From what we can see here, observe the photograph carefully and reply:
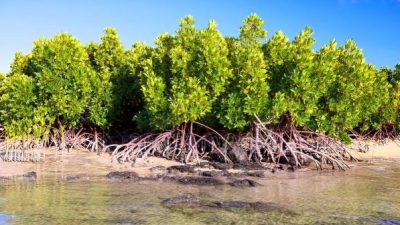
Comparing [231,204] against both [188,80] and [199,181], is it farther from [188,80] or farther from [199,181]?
[188,80]

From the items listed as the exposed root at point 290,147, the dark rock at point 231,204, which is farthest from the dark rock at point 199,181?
the exposed root at point 290,147

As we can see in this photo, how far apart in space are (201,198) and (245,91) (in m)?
5.03

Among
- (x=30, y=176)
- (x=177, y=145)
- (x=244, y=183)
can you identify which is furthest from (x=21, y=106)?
(x=244, y=183)

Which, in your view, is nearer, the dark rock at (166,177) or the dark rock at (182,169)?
the dark rock at (166,177)

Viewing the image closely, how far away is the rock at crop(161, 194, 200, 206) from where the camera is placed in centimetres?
827

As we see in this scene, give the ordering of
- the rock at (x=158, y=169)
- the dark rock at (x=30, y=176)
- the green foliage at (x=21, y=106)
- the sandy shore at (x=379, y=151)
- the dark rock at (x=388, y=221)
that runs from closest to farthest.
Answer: the dark rock at (x=388, y=221)
the dark rock at (x=30, y=176)
the rock at (x=158, y=169)
the green foliage at (x=21, y=106)
the sandy shore at (x=379, y=151)

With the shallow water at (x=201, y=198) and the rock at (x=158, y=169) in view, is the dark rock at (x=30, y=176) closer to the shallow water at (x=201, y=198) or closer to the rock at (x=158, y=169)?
the shallow water at (x=201, y=198)

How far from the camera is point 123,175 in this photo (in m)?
11.2

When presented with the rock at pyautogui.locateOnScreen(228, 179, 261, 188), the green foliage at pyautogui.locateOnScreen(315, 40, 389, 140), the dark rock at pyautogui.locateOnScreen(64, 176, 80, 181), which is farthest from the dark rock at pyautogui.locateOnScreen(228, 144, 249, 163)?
the dark rock at pyautogui.locateOnScreen(64, 176, 80, 181)

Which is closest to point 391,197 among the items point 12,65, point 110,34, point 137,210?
point 137,210

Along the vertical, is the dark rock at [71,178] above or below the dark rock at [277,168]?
below

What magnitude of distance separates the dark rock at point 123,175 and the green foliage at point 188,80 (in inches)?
86.0

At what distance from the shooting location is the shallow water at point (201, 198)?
284 inches

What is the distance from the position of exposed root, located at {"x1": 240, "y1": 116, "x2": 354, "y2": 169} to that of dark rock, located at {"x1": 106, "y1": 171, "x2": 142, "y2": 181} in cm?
373
